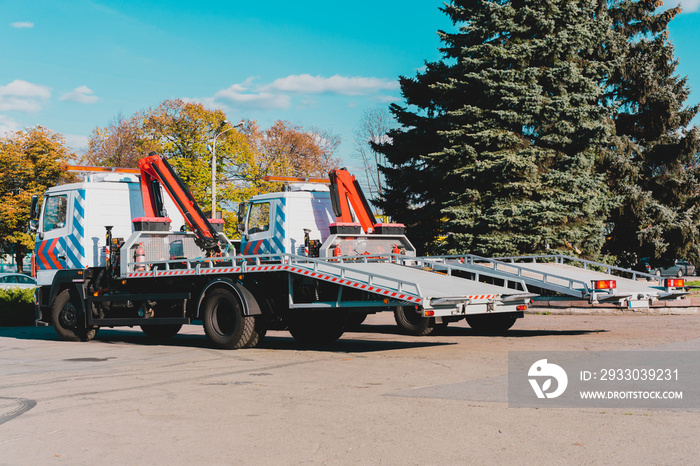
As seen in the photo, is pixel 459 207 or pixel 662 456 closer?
pixel 662 456

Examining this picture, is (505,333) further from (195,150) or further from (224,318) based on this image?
(195,150)

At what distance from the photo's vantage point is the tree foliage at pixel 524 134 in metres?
24.0

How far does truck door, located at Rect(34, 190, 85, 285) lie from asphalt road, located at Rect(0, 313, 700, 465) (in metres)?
2.88

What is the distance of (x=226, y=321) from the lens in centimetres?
1291

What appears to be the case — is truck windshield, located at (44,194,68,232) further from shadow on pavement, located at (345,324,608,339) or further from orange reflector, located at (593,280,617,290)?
orange reflector, located at (593,280,617,290)

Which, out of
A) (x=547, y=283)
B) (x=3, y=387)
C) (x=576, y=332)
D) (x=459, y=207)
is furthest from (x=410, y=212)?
(x=3, y=387)

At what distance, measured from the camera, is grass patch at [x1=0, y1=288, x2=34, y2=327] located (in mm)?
21812

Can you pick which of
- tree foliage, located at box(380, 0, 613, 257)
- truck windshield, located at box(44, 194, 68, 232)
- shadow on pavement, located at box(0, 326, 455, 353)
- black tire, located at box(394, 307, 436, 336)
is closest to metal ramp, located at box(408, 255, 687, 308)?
shadow on pavement, located at box(0, 326, 455, 353)

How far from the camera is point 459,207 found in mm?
24469

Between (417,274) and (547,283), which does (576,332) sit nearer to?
(547,283)

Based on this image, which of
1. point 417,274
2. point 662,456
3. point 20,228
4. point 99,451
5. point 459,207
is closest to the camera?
point 662,456

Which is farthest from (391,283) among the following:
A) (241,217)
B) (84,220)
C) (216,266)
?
(84,220)

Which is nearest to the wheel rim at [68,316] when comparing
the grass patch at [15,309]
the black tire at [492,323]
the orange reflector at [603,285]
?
the grass patch at [15,309]

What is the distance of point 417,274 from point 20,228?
112 ft
